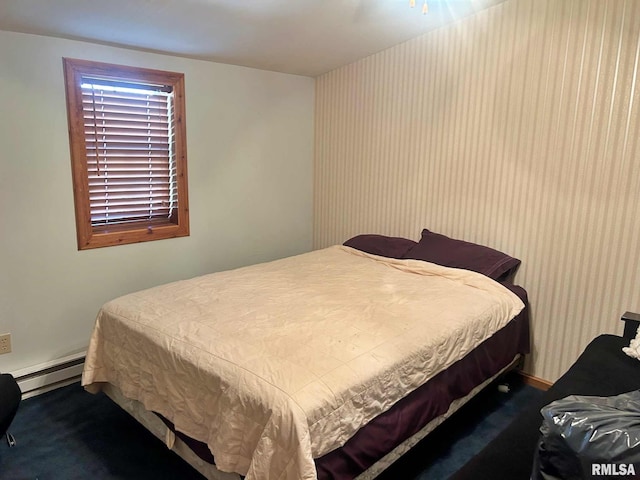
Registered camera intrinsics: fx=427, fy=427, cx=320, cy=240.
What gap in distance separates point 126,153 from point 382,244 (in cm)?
197

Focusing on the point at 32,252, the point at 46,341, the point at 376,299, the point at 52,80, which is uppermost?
the point at 52,80

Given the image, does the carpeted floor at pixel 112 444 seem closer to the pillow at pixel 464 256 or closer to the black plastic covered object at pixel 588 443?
the pillow at pixel 464 256

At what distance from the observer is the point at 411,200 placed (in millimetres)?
3340

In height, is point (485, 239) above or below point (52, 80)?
below

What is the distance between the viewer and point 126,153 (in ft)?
9.59

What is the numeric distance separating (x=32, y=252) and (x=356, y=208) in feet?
7.86

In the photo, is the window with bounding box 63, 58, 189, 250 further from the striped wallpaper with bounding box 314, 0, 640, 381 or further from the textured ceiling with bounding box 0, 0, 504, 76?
the striped wallpaper with bounding box 314, 0, 640, 381

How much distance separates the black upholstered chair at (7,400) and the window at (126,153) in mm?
1118

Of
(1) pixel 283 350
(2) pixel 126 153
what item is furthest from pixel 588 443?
(2) pixel 126 153

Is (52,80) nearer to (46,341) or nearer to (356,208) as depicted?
(46,341)

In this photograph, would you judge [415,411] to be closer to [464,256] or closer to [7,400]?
[464,256]

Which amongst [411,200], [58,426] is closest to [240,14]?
[411,200]

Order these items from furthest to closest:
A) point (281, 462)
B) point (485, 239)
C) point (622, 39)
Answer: point (485, 239)
point (622, 39)
point (281, 462)

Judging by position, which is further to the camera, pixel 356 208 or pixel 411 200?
pixel 356 208
